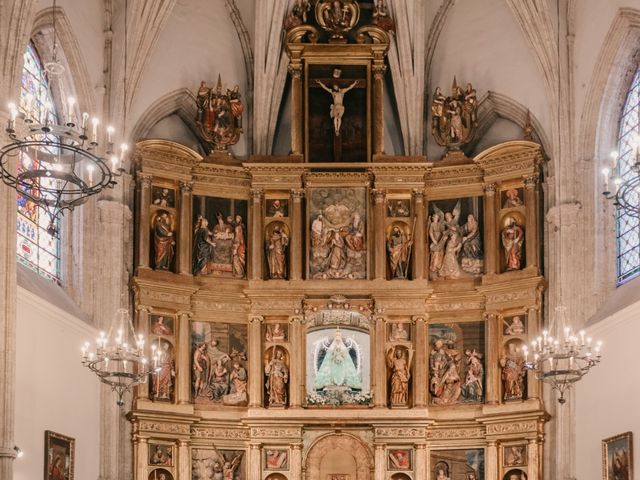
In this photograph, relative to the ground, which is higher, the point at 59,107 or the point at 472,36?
the point at 472,36

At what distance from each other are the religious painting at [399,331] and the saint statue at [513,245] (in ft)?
8.97

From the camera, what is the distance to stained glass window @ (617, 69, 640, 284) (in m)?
29.9

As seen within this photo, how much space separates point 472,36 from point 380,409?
955 centimetres

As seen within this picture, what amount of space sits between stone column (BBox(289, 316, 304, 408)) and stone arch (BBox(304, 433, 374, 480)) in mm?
1043

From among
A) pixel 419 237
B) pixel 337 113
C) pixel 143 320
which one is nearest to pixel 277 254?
pixel 419 237

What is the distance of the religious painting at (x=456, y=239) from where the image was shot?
108 feet

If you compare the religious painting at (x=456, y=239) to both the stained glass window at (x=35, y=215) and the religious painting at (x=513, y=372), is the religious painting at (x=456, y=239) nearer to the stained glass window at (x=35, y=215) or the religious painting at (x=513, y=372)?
the religious painting at (x=513, y=372)

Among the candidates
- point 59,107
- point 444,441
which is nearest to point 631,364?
point 444,441

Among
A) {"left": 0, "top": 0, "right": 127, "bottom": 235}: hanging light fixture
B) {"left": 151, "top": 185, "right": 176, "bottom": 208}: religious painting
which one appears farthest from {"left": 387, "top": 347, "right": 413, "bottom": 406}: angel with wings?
{"left": 0, "top": 0, "right": 127, "bottom": 235}: hanging light fixture

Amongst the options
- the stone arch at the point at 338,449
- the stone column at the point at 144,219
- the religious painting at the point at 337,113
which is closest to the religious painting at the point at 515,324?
the stone arch at the point at 338,449

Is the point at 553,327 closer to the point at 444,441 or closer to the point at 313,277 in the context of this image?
the point at 444,441

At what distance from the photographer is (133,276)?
105ft

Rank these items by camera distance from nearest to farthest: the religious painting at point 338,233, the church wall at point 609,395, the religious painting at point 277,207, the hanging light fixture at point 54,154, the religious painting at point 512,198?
the hanging light fixture at point 54,154
the church wall at point 609,395
the religious painting at point 512,198
the religious painting at point 338,233
the religious painting at point 277,207

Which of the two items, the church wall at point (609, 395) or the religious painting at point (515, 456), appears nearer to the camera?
the church wall at point (609, 395)
